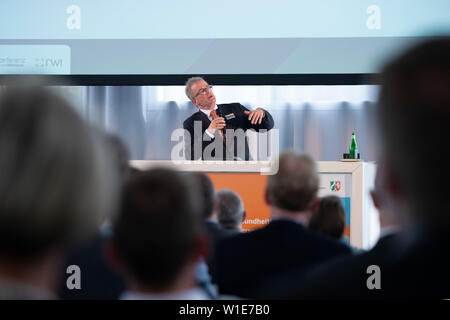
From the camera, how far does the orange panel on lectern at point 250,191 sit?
248 centimetres

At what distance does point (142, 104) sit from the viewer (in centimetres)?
481

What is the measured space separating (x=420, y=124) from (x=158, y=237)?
430 mm

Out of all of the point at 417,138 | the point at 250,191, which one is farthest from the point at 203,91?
the point at 417,138

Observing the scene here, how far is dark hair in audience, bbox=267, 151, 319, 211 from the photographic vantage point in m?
1.39

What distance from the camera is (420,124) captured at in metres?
0.58

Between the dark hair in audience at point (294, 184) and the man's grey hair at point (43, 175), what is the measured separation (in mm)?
890

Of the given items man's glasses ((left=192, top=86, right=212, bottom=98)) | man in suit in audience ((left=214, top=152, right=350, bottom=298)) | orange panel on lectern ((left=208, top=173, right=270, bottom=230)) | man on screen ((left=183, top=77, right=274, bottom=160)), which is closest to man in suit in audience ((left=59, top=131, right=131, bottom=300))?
man in suit in audience ((left=214, top=152, right=350, bottom=298))

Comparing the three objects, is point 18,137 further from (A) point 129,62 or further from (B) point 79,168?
(A) point 129,62

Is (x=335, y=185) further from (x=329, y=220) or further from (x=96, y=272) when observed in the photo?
(x=96, y=272)

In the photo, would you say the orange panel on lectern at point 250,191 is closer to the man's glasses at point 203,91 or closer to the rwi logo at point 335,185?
the rwi logo at point 335,185

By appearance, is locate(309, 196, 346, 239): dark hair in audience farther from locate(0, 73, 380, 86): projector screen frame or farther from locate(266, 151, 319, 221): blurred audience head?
locate(0, 73, 380, 86): projector screen frame

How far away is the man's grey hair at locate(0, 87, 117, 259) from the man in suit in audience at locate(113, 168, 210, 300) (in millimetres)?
192
